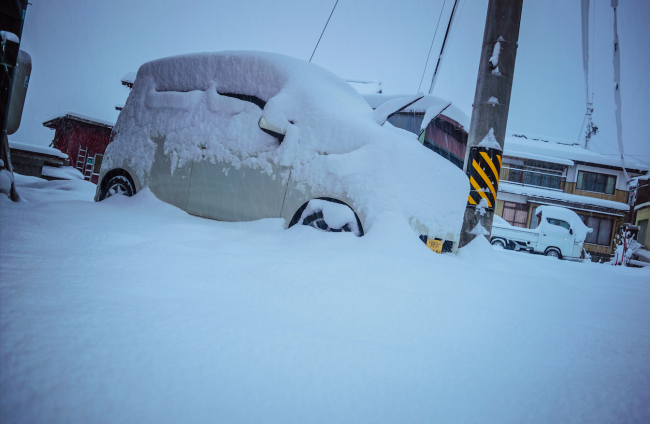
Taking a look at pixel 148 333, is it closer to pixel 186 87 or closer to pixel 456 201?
pixel 456 201

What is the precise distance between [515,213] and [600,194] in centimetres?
519

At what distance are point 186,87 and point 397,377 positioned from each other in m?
3.64

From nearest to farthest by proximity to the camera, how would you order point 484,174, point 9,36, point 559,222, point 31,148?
point 9,36 < point 484,174 < point 31,148 < point 559,222

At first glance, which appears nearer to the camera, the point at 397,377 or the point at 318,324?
A: the point at 397,377

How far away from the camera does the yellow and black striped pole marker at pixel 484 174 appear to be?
3646mm

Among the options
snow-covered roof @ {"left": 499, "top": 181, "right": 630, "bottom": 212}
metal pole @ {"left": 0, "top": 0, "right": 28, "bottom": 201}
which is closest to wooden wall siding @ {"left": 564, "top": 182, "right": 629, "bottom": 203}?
snow-covered roof @ {"left": 499, "top": 181, "right": 630, "bottom": 212}

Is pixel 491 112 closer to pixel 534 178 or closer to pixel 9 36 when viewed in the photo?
pixel 9 36

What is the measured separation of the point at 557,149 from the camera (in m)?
20.2

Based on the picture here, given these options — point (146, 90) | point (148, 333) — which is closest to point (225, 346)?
point (148, 333)

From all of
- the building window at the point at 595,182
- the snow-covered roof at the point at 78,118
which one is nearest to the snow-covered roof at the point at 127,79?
the snow-covered roof at the point at 78,118

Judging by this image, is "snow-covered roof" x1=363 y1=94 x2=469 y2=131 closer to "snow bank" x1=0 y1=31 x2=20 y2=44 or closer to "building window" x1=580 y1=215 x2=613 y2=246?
"snow bank" x1=0 y1=31 x2=20 y2=44

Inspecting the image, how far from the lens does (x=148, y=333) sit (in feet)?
3.32

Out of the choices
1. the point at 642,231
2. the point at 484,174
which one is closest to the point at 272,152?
the point at 484,174

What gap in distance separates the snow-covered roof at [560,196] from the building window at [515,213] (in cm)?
80
